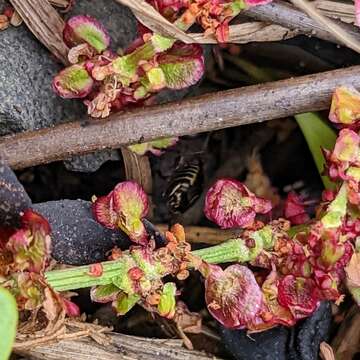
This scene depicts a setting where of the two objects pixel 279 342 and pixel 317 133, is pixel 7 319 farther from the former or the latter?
pixel 317 133

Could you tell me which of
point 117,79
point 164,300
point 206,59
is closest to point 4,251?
point 164,300

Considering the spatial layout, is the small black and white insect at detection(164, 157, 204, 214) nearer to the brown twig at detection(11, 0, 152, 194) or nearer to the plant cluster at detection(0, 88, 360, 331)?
the plant cluster at detection(0, 88, 360, 331)

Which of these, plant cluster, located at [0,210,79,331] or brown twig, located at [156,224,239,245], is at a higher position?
plant cluster, located at [0,210,79,331]

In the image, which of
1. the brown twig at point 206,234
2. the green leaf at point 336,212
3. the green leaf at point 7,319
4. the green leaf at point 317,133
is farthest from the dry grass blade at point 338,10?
the green leaf at point 7,319

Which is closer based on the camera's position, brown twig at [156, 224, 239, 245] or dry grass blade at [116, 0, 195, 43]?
dry grass blade at [116, 0, 195, 43]

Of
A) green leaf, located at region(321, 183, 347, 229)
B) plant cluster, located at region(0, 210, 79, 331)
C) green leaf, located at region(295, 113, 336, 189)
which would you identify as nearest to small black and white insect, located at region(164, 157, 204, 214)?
green leaf, located at region(295, 113, 336, 189)
